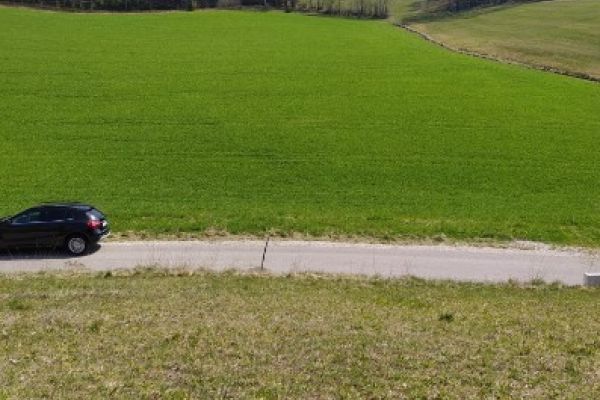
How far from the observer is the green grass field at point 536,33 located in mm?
62812

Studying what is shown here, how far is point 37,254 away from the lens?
22.5 m

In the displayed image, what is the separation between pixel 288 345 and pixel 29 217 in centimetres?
1436

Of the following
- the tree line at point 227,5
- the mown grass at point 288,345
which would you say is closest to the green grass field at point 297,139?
the mown grass at point 288,345

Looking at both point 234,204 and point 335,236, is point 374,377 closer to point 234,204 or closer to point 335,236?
point 335,236

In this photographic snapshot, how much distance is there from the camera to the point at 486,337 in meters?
11.4

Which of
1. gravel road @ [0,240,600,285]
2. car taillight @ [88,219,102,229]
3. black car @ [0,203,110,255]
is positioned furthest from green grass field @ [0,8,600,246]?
black car @ [0,203,110,255]

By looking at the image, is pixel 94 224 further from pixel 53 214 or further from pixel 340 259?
pixel 340 259

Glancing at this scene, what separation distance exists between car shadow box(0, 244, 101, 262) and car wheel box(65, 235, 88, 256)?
167mm

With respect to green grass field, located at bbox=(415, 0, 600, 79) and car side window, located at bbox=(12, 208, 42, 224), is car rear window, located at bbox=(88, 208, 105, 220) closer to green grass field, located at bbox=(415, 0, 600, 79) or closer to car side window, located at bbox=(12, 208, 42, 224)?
car side window, located at bbox=(12, 208, 42, 224)

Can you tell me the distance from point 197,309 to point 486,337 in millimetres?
5368

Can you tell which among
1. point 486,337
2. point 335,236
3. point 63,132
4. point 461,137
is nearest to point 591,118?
point 461,137

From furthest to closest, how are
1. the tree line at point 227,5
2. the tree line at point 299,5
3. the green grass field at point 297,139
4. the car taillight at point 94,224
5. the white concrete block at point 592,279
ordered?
1. the tree line at point 299,5
2. the tree line at point 227,5
3. the green grass field at point 297,139
4. the car taillight at point 94,224
5. the white concrete block at point 592,279

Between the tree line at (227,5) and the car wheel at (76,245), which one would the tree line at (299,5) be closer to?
the tree line at (227,5)

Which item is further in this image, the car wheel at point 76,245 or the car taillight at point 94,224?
the car wheel at point 76,245
